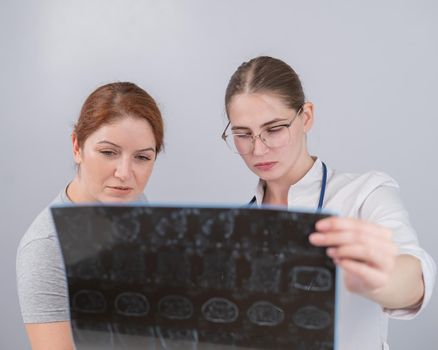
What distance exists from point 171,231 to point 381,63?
1.43m

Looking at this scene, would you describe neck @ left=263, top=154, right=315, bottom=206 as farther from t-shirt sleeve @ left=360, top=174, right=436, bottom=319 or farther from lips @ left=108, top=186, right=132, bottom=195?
lips @ left=108, top=186, right=132, bottom=195

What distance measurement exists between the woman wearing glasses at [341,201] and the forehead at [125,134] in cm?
22

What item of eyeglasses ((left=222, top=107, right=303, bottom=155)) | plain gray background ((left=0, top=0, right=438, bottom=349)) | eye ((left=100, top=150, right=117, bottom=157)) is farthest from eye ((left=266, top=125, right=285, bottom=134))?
plain gray background ((left=0, top=0, right=438, bottom=349))

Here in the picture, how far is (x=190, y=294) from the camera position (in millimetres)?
792

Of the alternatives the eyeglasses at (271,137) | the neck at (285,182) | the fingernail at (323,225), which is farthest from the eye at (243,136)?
the fingernail at (323,225)

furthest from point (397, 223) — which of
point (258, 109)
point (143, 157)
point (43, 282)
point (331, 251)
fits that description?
point (43, 282)

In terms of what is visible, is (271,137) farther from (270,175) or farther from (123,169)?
(123,169)

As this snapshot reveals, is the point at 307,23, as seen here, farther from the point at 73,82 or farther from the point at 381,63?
the point at 73,82

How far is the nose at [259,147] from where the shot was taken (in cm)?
122

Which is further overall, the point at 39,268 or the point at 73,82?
the point at 73,82

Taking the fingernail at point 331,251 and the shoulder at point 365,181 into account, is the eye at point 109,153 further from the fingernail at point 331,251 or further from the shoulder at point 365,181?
the fingernail at point 331,251

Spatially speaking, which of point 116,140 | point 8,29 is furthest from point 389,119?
point 8,29

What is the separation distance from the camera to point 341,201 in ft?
3.83

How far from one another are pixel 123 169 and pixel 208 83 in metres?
0.97
